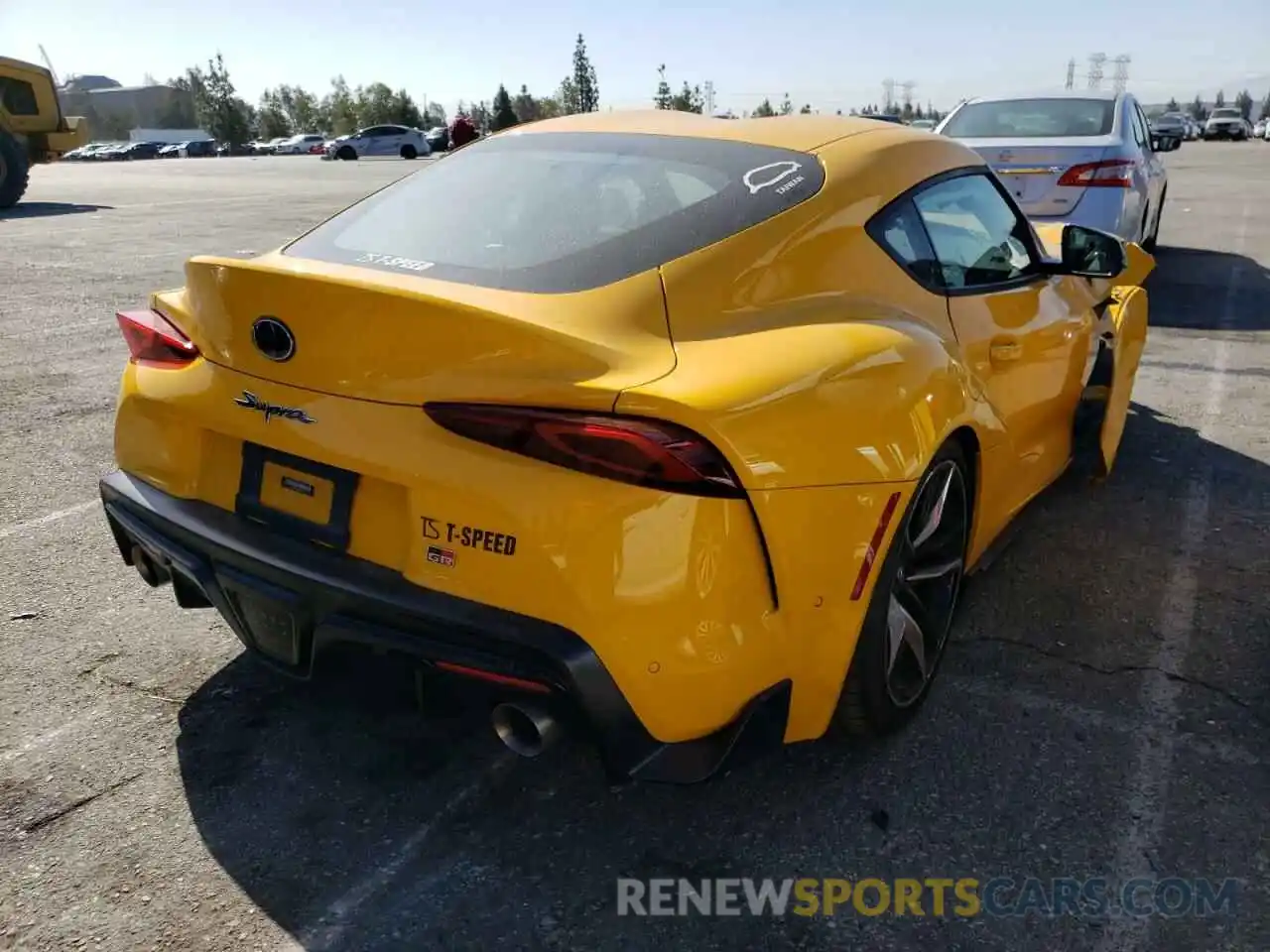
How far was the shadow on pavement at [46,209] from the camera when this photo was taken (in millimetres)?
15930

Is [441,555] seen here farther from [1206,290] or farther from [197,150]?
[197,150]

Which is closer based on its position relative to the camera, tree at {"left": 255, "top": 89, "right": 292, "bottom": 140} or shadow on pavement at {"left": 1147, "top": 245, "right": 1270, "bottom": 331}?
shadow on pavement at {"left": 1147, "top": 245, "right": 1270, "bottom": 331}

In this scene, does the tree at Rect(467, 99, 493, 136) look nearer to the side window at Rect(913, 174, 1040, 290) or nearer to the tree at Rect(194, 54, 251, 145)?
the tree at Rect(194, 54, 251, 145)

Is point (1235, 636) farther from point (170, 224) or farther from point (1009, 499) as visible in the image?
point (170, 224)

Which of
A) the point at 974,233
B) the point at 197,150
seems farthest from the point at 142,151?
the point at 974,233

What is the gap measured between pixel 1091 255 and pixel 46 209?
17.9m

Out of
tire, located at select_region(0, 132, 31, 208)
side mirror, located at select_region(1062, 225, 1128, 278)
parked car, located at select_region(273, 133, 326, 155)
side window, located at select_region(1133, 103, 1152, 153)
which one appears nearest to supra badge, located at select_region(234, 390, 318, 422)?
side mirror, located at select_region(1062, 225, 1128, 278)

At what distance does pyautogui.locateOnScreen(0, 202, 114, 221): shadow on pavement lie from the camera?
15930 millimetres

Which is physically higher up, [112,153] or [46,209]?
[112,153]

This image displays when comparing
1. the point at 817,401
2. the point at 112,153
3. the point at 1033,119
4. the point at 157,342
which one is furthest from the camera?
the point at 112,153

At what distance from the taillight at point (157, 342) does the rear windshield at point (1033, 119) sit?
7.47 metres

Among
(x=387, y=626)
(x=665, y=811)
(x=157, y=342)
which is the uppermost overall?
(x=157, y=342)

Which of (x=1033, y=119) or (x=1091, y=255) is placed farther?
(x=1033, y=119)

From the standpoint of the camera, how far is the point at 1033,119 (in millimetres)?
8695
